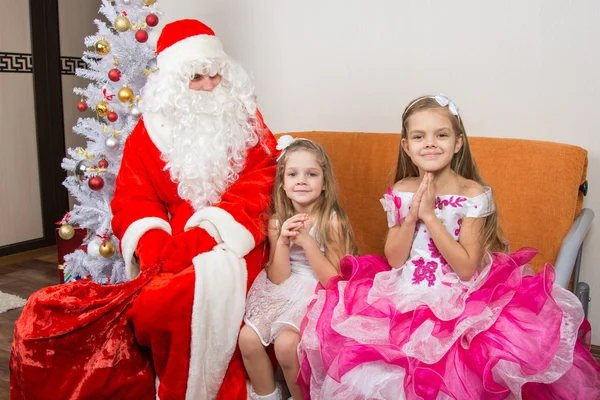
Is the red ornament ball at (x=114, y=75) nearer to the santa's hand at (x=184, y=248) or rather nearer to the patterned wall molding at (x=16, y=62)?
the santa's hand at (x=184, y=248)

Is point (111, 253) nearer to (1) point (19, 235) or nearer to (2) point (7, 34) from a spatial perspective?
(1) point (19, 235)

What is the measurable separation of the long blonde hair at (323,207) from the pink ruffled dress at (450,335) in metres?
0.20

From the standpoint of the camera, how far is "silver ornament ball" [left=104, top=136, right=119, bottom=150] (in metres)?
2.77

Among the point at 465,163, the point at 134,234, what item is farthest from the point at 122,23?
the point at 465,163

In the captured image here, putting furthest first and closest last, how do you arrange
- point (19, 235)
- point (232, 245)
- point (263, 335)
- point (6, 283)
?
point (19, 235) → point (6, 283) → point (232, 245) → point (263, 335)

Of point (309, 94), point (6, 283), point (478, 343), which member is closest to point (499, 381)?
point (478, 343)

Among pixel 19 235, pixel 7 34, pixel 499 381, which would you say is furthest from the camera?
pixel 19 235

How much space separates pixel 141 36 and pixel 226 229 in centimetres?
128

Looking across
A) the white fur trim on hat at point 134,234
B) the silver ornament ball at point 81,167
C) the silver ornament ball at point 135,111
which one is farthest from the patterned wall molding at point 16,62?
the white fur trim on hat at point 134,234

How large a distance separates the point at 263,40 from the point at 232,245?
150 centimetres

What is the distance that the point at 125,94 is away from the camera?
8.82 ft

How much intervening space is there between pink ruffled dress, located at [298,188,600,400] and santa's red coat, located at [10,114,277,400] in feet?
0.93

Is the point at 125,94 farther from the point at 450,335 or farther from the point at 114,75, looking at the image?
the point at 450,335

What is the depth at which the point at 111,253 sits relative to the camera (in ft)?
9.37
